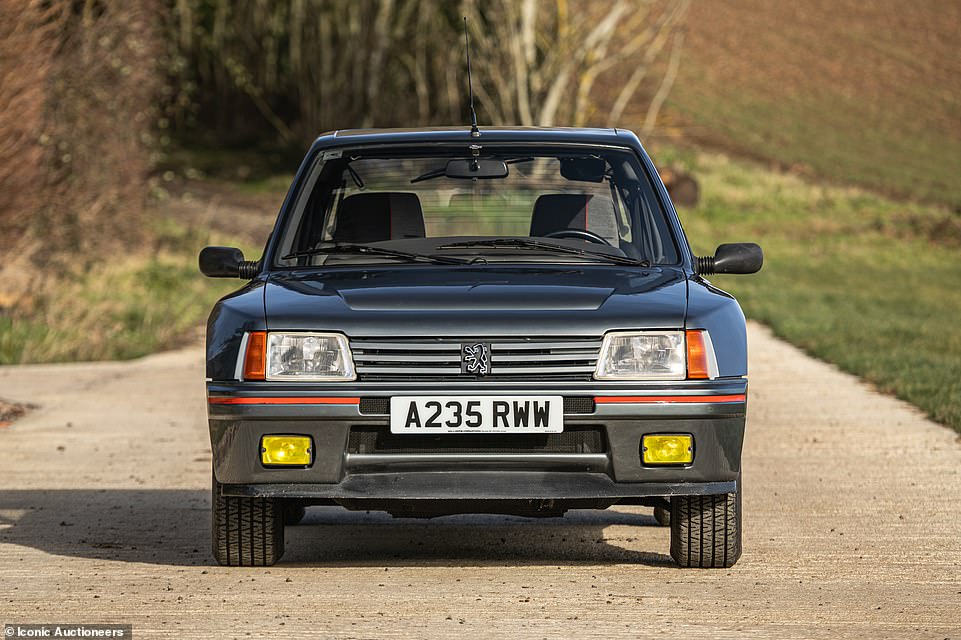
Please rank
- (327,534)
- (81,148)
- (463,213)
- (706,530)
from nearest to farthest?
1. (706,530)
2. (327,534)
3. (463,213)
4. (81,148)

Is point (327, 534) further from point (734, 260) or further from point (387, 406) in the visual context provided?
point (734, 260)

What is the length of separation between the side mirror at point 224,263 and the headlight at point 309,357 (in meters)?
0.99

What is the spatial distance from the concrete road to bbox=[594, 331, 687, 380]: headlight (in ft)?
2.61

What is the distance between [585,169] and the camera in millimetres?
7422

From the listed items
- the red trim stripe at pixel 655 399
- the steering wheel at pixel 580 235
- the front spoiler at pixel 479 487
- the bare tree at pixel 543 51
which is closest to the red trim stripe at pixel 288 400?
the front spoiler at pixel 479 487

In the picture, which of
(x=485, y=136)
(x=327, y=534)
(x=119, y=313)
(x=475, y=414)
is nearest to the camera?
(x=475, y=414)

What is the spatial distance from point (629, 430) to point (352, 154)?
2.12m

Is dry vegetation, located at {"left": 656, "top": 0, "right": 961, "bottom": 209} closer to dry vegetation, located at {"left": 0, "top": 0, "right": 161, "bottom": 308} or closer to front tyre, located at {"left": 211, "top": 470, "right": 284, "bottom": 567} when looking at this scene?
dry vegetation, located at {"left": 0, "top": 0, "right": 161, "bottom": 308}

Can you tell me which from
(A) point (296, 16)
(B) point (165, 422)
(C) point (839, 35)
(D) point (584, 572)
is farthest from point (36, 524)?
(C) point (839, 35)

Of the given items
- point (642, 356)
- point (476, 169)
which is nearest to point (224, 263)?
point (476, 169)

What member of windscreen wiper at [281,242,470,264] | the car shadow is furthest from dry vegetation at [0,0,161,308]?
windscreen wiper at [281,242,470,264]

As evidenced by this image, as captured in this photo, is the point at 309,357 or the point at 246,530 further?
the point at 246,530

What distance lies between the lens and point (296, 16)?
49.5m

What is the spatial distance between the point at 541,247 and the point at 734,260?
2.68 ft
